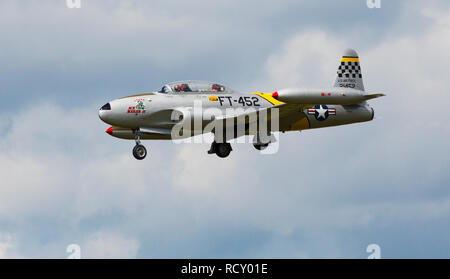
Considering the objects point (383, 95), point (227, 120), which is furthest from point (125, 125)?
point (383, 95)

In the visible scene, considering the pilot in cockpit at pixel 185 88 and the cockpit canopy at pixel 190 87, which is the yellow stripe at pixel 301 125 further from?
the pilot in cockpit at pixel 185 88

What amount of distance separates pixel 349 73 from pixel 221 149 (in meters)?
6.65

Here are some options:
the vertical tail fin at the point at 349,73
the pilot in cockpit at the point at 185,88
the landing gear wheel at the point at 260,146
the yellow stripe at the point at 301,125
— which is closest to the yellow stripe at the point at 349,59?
the vertical tail fin at the point at 349,73

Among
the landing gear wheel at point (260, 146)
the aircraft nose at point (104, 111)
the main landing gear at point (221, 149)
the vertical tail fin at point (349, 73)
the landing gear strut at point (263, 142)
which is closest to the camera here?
the aircraft nose at point (104, 111)

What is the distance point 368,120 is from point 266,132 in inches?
187

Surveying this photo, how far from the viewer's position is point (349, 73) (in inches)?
1560

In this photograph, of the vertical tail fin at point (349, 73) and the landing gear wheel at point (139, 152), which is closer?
the landing gear wheel at point (139, 152)

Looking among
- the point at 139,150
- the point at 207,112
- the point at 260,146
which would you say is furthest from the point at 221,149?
the point at 139,150

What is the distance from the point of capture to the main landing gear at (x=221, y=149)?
38031 mm

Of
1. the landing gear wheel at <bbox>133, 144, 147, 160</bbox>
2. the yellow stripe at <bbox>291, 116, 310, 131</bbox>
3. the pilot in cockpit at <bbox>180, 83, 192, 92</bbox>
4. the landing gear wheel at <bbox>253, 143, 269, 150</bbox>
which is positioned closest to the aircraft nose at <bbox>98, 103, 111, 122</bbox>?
the landing gear wheel at <bbox>133, 144, 147, 160</bbox>

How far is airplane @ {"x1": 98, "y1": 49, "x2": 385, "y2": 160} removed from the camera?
116 ft

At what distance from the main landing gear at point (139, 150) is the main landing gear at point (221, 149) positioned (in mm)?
3678

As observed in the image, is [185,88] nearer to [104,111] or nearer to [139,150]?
[139,150]

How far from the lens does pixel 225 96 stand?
36.7 metres
